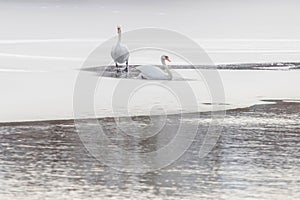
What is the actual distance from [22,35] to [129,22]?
5117 mm

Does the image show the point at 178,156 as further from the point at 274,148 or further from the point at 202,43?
the point at 202,43

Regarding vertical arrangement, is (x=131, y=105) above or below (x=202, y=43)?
below

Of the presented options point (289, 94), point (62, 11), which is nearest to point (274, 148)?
point (289, 94)

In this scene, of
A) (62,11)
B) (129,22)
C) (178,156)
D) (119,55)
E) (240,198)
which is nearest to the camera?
(240,198)

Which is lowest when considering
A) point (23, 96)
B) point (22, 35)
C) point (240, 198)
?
point (240, 198)

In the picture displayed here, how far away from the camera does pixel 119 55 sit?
815 inches

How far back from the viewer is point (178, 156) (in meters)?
9.95

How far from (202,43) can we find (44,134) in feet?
57.8

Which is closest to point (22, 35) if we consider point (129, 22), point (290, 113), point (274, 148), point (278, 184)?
point (129, 22)

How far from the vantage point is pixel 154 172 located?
9.01m

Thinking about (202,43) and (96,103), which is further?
(202,43)

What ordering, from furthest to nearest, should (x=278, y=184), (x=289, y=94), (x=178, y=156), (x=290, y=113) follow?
(x=289, y=94) < (x=290, y=113) < (x=178, y=156) < (x=278, y=184)

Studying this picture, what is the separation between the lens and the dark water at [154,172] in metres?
8.02

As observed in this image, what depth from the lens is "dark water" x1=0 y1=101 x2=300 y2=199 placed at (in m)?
8.02
